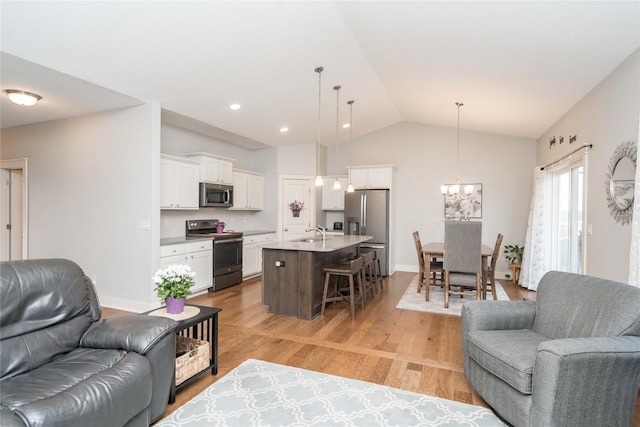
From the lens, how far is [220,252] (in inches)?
217

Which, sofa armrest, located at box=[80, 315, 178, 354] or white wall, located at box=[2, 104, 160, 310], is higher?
white wall, located at box=[2, 104, 160, 310]

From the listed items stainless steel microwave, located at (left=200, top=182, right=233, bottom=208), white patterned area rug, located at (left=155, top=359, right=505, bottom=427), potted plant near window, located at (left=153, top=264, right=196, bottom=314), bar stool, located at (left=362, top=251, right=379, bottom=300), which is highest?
stainless steel microwave, located at (left=200, top=182, right=233, bottom=208)

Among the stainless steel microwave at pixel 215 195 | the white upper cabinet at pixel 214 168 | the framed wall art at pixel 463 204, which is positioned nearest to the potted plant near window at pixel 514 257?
the framed wall art at pixel 463 204

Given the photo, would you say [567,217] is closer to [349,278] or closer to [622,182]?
[622,182]

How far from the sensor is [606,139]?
10.8 ft

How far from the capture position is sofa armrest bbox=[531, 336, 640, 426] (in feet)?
5.60

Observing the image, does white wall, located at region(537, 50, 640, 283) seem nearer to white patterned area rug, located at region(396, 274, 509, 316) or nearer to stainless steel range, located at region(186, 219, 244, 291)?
white patterned area rug, located at region(396, 274, 509, 316)

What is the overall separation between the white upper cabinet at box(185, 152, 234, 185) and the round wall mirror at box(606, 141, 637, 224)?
17.0ft

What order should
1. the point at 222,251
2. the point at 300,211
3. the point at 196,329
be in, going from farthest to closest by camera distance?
the point at 300,211
the point at 222,251
the point at 196,329

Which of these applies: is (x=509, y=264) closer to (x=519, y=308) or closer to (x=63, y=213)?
(x=519, y=308)

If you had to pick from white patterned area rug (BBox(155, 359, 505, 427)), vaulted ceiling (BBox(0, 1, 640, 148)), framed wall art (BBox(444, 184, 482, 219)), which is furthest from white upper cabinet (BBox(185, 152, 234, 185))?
framed wall art (BBox(444, 184, 482, 219))

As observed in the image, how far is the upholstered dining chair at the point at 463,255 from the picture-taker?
4.55 meters

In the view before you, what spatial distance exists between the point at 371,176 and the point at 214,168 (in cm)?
307

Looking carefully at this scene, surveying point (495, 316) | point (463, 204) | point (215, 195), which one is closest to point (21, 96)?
point (215, 195)
